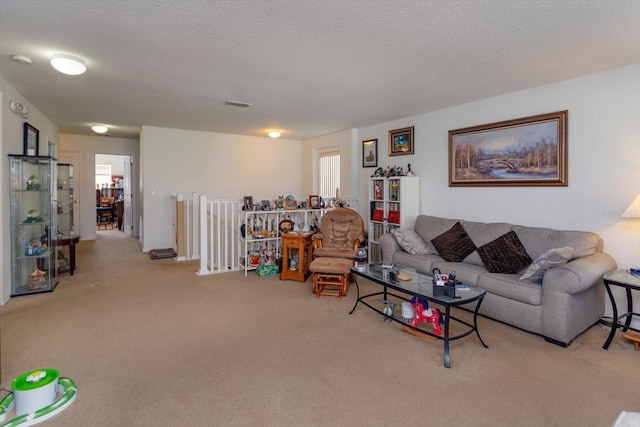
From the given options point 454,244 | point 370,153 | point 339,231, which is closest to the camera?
point 454,244

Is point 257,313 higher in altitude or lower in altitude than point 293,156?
lower

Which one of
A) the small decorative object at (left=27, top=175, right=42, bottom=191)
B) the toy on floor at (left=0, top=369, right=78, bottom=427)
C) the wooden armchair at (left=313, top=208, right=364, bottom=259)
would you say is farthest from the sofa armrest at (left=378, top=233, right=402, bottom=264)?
the small decorative object at (left=27, top=175, right=42, bottom=191)

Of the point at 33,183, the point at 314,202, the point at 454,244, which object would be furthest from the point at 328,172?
the point at 33,183

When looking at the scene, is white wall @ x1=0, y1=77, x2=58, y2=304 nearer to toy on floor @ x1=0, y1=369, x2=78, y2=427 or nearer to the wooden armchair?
toy on floor @ x1=0, y1=369, x2=78, y2=427

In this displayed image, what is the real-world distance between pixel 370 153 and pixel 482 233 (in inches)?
102

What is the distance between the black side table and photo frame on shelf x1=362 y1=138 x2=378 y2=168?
365 centimetres

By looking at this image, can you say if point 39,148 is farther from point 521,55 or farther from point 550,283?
point 550,283

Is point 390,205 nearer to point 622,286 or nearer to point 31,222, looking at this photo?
point 622,286

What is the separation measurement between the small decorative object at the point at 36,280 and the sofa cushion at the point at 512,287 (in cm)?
501

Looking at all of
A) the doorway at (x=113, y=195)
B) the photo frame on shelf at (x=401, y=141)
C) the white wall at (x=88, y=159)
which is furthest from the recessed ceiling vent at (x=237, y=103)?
the doorway at (x=113, y=195)

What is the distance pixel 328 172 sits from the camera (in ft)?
24.0

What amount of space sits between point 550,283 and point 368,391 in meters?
1.82

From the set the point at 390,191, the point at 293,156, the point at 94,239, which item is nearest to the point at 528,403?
the point at 390,191

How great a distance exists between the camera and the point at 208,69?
127 inches
